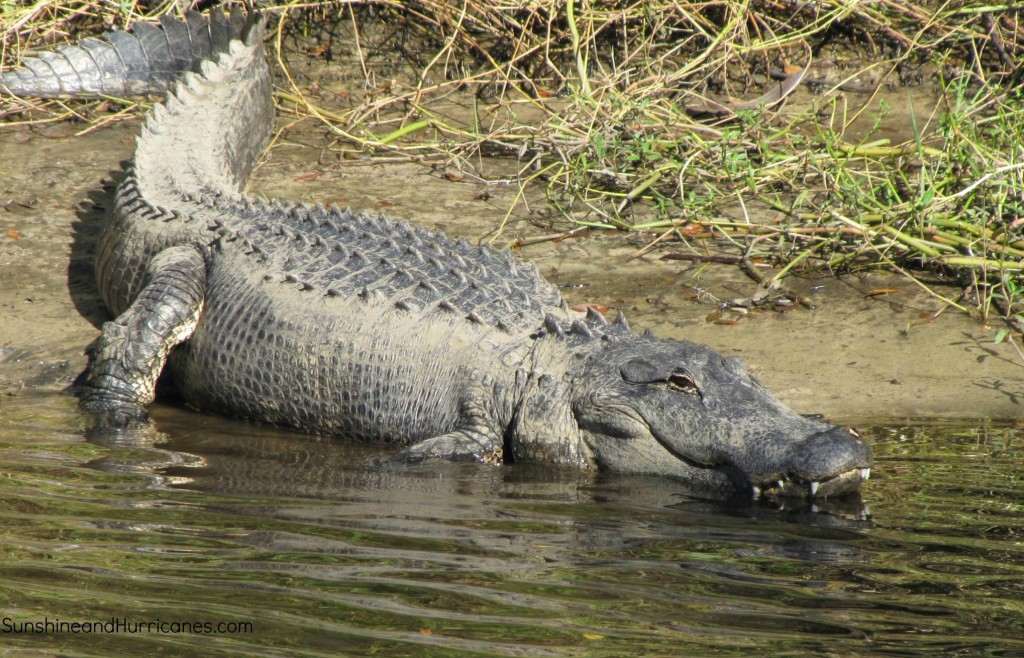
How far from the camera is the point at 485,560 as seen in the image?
3.13 metres

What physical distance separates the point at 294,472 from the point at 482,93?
5137 mm

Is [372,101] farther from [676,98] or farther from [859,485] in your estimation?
[859,485]

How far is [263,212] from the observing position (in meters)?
5.68

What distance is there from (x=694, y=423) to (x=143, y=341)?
2616 mm

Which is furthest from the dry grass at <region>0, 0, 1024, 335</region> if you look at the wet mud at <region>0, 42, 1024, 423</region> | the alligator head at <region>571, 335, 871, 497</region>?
the alligator head at <region>571, 335, 871, 497</region>

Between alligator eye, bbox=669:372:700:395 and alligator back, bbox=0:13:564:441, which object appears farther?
alligator back, bbox=0:13:564:441

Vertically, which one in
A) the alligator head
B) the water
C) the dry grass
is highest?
the dry grass

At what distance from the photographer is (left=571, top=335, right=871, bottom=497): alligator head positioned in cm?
391

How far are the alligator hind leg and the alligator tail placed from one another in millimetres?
3146

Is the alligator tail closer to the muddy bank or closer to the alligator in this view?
the muddy bank

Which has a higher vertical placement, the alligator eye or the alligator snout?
the alligator eye

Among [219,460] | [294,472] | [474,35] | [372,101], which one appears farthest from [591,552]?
[474,35]

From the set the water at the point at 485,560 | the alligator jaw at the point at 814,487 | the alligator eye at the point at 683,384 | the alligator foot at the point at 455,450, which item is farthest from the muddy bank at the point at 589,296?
the alligator foot at the point at 455,450

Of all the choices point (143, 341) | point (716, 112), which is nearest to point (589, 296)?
point (143, 341)
